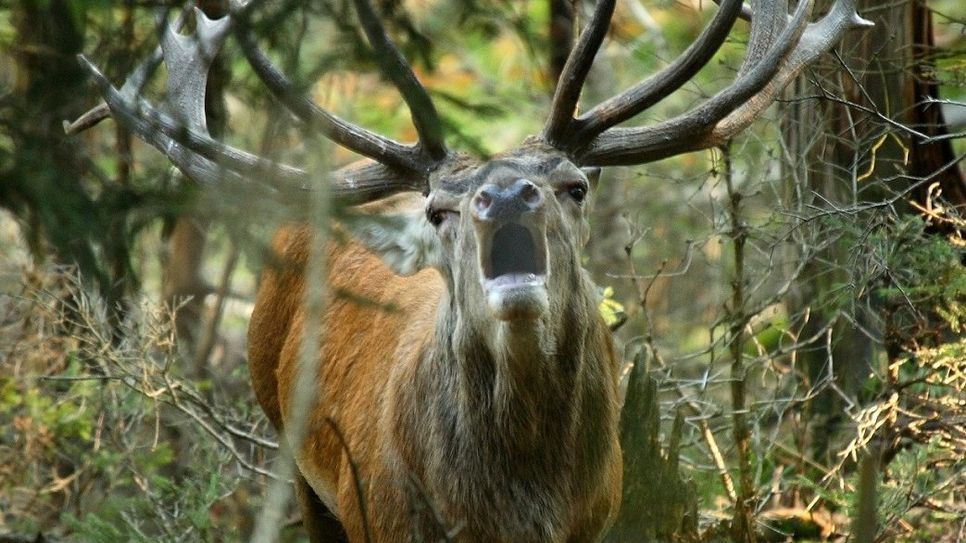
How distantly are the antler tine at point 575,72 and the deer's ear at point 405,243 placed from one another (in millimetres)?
748

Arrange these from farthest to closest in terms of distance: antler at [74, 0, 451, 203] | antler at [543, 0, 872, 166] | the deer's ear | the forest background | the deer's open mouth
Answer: the forest background, the deer's ear, antler at [543, 0, 872, 166], antler at [74, 0, 451, 203], the deer's open mouth

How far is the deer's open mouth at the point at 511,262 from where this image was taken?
5.27 metres

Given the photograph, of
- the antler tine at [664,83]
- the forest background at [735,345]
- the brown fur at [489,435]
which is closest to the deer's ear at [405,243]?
the brown fur at [489,435]

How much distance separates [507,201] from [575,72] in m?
0.99

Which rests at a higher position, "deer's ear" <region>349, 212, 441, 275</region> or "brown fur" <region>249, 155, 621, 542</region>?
"deer's ear" <region>349, 212, 441, 275</region>

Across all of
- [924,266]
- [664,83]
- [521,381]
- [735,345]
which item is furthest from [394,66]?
[735,345]

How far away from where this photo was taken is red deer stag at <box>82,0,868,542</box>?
5621 mm

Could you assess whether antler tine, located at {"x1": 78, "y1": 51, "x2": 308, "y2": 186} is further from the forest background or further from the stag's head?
the stag's head

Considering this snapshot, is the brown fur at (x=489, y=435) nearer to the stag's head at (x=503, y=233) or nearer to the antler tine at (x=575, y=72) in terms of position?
the stag's head at (x=503, y=233)

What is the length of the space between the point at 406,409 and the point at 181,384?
254cm

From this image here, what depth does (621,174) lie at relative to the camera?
1352 centimetres

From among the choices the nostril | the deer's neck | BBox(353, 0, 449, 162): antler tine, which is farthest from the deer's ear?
BBox(353, 0, 449, 162): antler tine

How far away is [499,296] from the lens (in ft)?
17.3

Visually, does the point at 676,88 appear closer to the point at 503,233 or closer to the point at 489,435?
the point at 503,233
